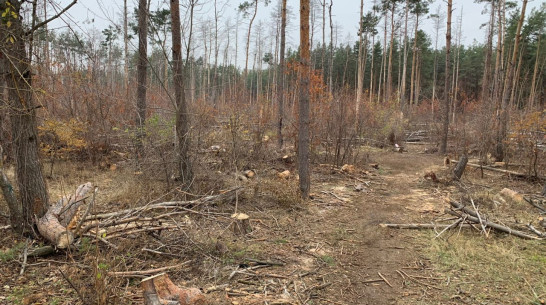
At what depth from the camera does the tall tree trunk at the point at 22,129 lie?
3441mm

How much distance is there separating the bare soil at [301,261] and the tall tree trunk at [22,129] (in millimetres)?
368

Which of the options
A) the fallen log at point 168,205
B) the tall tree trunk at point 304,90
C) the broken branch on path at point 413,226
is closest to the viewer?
the fallen log at point 168,205

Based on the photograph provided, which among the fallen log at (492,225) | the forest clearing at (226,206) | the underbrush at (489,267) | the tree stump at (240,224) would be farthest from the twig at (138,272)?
the fallen log at (492,225)

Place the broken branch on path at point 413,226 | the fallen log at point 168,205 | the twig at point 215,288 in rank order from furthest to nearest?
1. the broken branch on path at point 413,226
2. the fallen log at point 168,205
3. the twig at point 215,288

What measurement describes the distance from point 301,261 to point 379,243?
143cm

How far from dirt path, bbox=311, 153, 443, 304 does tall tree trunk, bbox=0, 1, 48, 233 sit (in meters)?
3.72

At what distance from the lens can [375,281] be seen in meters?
3.71

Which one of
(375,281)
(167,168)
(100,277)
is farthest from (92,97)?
(375,281)

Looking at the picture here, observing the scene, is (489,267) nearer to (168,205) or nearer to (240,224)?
(240,224)

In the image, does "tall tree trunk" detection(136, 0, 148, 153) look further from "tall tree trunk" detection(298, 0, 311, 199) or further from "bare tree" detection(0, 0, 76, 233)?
"tall tree trunk" detection(298, 0, 311, 199)

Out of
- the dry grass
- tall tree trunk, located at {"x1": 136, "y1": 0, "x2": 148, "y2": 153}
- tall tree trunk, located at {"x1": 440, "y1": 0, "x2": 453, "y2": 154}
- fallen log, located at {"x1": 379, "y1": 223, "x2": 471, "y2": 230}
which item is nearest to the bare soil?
the dry grass

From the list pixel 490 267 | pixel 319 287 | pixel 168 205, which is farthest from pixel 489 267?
pixel 168 205

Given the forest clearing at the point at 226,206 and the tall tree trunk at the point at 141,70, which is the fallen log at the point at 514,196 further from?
the tall tree trunk at the point at 141,70

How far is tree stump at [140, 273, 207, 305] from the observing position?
2627 millimetres
